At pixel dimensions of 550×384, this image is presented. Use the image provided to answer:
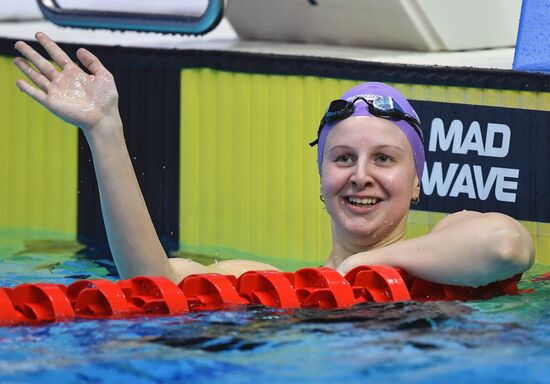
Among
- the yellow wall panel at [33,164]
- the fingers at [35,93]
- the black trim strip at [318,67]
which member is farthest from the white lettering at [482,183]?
the fingers at [35,93]

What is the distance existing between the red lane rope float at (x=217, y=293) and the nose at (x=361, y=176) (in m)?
0.22

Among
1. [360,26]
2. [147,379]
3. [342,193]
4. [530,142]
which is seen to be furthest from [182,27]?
[147,379]

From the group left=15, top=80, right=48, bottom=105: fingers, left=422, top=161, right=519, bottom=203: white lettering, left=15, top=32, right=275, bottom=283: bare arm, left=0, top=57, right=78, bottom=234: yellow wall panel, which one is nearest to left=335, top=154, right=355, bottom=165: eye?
left=15, top=32, right=275, bottom=283: bare arm

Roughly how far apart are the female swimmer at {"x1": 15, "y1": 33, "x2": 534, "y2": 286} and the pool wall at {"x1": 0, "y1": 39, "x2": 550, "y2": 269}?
3.20 feet

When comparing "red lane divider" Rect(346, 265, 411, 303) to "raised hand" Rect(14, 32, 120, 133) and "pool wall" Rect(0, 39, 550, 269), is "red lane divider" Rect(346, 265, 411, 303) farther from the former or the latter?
"pool wall" Rect(0, 39, 550, 269)

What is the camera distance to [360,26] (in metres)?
5.22

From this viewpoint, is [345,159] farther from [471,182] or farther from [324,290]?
[471,182]

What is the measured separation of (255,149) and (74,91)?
6.06 feet

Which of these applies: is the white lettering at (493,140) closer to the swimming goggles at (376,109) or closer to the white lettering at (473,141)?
the white lettering at (473,141)

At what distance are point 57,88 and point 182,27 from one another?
217cm

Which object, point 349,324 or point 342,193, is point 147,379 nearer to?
point 349,324

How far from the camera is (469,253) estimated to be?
3096 millimetres

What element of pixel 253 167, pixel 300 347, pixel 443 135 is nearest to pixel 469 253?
pixel 300 347

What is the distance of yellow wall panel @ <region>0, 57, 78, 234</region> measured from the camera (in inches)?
206
